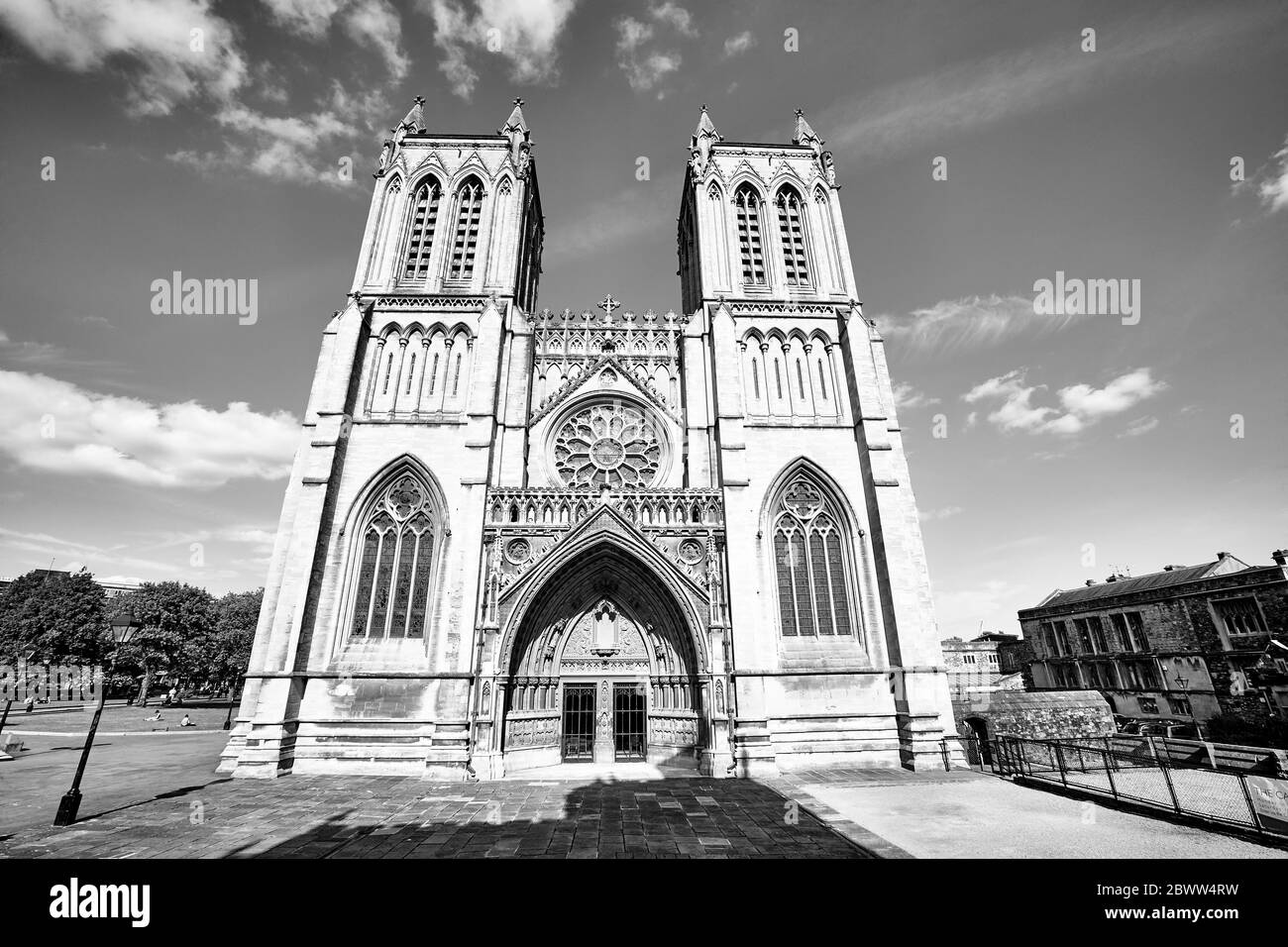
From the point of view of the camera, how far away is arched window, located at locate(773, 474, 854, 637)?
17.9 meters

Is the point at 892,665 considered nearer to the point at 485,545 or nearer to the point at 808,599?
the point at 808,599

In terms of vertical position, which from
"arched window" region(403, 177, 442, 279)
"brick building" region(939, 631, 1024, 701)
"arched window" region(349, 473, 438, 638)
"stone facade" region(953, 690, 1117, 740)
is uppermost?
"arched window" region(403, 177, 442, 279)

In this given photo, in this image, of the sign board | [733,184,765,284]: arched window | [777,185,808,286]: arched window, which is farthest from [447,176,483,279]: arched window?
the sign board

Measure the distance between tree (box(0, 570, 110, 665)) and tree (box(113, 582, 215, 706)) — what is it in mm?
2152

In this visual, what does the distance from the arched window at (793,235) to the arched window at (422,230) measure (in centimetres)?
1513

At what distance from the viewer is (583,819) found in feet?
33.5

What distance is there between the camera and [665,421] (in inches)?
840

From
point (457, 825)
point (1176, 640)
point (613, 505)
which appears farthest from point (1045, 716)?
point (1176, 640)

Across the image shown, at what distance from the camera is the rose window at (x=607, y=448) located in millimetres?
20781

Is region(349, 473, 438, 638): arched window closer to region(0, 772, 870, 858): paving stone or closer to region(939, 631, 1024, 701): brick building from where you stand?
region(0, 772, 870, 858): paving stone

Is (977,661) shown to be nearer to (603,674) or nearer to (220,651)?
(603,674)

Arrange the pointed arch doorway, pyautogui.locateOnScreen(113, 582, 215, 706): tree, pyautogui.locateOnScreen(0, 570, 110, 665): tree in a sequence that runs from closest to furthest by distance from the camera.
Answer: the pointed arch doorway → pyautogui.locateOnScreen(0, 570, 110, 665): tree → pyautogui.locateOnScreen(113, 582, 215, 706): tree

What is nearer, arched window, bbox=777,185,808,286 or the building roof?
arched window, bbox=777,185,808,286

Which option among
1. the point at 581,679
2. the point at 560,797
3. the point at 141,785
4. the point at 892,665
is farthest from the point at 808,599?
the point at 141,785
